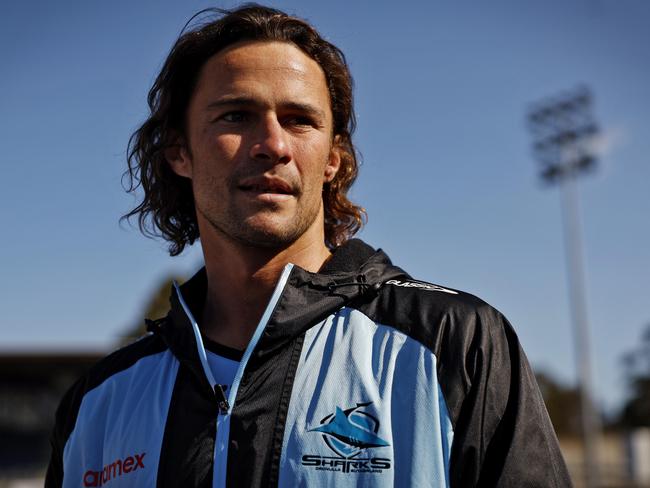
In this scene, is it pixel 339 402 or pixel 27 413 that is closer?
pixel 339 402

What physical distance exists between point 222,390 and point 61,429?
31.0 inches

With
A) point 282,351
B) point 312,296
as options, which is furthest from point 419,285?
point 282,351

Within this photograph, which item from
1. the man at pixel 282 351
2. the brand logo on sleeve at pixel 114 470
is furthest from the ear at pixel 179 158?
the brand logo on sleeve at pixel 114 470

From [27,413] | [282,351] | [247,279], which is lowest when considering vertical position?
[282,351]

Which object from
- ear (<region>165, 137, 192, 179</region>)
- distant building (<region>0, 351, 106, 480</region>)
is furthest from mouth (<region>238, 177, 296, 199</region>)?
distant building (<region>0, 351, 106, 480</region>)

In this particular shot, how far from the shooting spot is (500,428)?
2135 millimetres

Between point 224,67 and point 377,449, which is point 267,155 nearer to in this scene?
point 224,67

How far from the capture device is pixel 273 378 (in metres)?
2.41

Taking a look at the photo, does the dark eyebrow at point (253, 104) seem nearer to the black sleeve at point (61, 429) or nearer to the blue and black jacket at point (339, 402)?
the blue and black jacket at point (339, 402)

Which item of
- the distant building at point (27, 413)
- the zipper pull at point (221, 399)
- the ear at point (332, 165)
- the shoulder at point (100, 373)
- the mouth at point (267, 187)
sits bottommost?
the zipper pull at point (221, 399)

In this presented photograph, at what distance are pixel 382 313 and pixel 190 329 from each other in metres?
0.67

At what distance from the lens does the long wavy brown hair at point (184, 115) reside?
301 centimetres

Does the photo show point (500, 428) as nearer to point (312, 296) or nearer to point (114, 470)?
point (312, 296)

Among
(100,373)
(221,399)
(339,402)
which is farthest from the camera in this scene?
(100,373)
